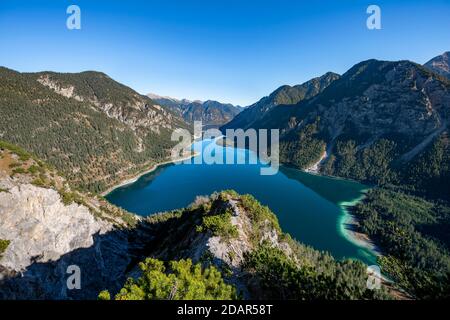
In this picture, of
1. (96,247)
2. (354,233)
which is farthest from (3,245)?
(354,233)

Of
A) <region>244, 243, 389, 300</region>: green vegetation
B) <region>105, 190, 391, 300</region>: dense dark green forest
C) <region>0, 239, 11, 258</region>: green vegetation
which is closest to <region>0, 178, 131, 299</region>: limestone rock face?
<region>0, 239, 11, 258</region>: green vegetation

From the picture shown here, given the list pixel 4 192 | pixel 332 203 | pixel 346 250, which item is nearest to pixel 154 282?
pixel 4 192

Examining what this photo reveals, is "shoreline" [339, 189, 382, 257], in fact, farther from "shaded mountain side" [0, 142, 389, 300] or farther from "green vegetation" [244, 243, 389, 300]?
"green vegetation" [244, 243, 389, 300]

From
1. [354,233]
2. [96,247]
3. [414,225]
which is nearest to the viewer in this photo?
[96,247]

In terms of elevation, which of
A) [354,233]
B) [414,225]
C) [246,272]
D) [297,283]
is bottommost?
[354,233]

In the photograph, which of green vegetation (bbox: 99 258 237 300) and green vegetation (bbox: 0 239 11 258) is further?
→ green vegetation (bbox: 0 239 11 258)

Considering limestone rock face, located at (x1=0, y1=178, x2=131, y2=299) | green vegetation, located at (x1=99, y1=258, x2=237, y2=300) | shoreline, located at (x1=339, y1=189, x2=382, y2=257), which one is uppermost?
green vegetation, located at (x1=99, y1=258, x2=237, y2=300)

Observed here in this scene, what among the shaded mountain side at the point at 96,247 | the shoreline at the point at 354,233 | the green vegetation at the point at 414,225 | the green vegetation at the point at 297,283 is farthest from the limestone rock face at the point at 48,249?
the shoreline at the point at 354,233

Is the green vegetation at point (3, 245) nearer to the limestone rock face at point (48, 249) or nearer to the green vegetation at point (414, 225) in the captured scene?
the limestone rock face at point (48, 249)

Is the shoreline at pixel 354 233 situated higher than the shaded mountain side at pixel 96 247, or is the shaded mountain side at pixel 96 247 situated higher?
the shaded mountain side at pixel 96 247

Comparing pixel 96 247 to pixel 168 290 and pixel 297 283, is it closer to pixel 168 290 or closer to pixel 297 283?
pixel 297 283

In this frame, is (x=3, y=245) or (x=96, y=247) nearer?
(x=3, y=245)
